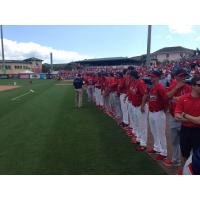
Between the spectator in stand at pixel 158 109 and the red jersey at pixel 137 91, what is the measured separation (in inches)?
37.8

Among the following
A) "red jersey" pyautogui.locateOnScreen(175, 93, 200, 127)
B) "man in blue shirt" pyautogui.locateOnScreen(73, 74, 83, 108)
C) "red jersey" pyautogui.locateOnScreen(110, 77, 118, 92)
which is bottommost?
"man in blue shirt" pyautogui.locateOnScreen(73, 74, 83, 108)

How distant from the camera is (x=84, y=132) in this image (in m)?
10.1

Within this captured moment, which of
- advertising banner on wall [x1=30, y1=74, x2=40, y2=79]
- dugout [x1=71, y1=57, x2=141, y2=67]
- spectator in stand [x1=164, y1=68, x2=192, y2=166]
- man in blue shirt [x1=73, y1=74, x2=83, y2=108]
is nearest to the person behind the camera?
spectator in stand [x1=164, y1=68, x2=192, y2=166]

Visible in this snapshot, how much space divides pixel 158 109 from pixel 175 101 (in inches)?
40.8

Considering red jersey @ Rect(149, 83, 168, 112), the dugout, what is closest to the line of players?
red jersey @ Rect(149, 83, 168, 112)

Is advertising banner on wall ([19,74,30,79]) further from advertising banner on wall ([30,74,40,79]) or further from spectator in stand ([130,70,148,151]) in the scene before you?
spectator in stand ([130,70,148,151])

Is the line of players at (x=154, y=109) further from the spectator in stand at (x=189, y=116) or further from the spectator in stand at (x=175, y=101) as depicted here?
the spectator in stand at (x=189, y=116)

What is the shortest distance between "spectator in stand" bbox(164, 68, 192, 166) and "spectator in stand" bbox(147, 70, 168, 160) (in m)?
0.34

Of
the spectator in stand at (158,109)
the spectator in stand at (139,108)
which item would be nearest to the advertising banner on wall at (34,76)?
the spectator in stand at (139,108)

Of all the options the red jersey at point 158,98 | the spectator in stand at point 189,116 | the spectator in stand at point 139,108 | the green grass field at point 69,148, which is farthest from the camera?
the spectator in stand at point 139,108

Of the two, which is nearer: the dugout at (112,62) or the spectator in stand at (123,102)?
the spectator in stand at (123,102)

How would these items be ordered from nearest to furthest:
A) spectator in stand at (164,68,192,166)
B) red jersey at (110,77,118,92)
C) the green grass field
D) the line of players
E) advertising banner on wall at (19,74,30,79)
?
1. spectator in stand at (164,68,192,166)
2. the line of players
3. the green grass field
4. red jersey at (110,77,118,92)
5. advertising banner on wall at (19,74,30,79)

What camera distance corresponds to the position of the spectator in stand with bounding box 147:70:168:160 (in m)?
6.74

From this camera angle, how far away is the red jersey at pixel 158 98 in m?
6.69
